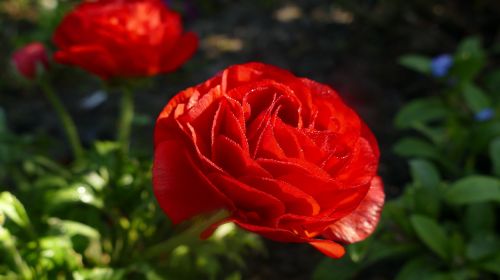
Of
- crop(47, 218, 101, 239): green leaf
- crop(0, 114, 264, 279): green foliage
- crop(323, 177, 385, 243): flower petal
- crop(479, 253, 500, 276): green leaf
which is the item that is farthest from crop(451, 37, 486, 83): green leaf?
crop(47, 218, 101, 239): green leaf

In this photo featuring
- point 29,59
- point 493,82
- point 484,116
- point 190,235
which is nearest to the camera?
point 190,235

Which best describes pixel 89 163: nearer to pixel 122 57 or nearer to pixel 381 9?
pixel 122 57

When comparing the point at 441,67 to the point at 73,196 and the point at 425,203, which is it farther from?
the point at 73,196

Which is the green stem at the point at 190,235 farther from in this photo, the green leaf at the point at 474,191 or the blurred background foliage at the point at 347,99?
the green leaf at the point at 474,191

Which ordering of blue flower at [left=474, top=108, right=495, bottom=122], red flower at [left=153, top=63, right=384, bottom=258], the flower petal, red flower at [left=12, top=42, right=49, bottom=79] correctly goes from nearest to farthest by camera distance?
red flower at [left=153, top=63, right=384, bottom=258], the flower petal, red flower at [left=12, top=42, right=49, bottom=79], blue flower at [left=474, top=108, right=495, bottom=122]

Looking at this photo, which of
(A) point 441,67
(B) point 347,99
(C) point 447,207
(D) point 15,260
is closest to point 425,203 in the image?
(C) point 447,207

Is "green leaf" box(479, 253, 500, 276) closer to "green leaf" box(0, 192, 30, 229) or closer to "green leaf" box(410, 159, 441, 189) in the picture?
"green leaf" box(410, 159, 441, 189)

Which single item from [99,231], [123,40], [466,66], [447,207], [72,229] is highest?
[123,40]
